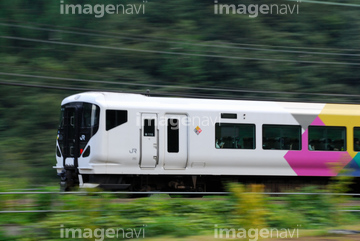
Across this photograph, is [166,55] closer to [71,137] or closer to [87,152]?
[71,137]

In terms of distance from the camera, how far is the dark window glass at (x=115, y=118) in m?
15.5

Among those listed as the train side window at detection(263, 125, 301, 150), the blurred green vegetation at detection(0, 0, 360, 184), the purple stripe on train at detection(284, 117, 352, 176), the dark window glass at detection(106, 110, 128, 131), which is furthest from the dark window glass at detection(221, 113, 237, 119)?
the blurred green vegetation at detection(0, 0, 360, 184)

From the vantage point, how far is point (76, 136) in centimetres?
1589

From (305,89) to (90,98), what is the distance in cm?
1520

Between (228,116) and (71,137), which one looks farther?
(228,116)

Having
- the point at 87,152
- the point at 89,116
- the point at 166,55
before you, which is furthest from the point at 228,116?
the point at 166,55

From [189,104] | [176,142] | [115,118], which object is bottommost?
[176,142]

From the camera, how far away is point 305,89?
28.0 metres

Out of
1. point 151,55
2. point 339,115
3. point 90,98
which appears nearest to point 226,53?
point 151,55

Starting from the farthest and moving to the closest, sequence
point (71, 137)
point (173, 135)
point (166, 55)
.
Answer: point (166, 55) → point (71, 137) → point (173, 135)

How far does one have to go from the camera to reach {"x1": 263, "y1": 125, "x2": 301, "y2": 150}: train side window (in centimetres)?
1675

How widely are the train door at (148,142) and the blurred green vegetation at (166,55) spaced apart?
9933 millimetres

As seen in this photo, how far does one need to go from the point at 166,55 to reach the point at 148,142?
12.7m

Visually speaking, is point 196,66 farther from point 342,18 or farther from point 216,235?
point 216,235
